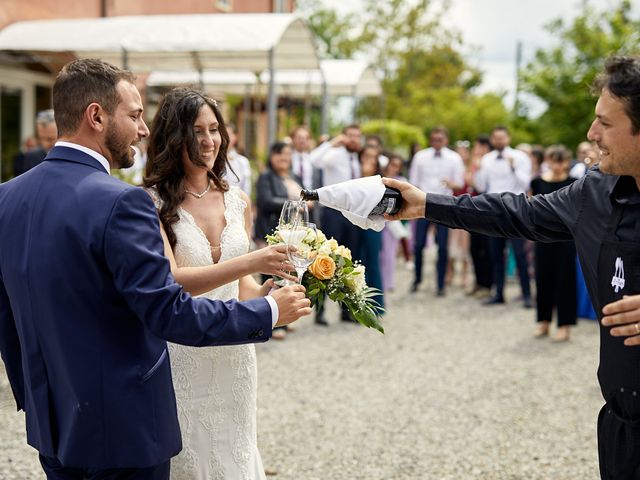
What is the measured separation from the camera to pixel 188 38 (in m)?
11.7

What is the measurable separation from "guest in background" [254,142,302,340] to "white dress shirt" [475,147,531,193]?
3.93 meters

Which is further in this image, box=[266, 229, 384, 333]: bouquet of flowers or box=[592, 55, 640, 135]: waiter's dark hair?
box=[266, 229, 384, 333]: bouquet of flowers

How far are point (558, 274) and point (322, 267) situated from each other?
664 cm

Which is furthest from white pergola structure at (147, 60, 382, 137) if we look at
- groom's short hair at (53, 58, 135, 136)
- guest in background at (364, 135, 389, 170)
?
groom's short hair at (53, 58, 135, 136)

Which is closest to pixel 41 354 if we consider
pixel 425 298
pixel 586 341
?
pixel 586 341

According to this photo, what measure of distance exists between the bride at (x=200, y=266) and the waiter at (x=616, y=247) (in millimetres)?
1365

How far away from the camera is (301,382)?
→ 7156mm

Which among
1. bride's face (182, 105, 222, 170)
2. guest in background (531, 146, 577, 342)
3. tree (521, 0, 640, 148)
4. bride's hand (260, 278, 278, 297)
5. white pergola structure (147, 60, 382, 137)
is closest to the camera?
bride's hand (260, 278, 278, 297)

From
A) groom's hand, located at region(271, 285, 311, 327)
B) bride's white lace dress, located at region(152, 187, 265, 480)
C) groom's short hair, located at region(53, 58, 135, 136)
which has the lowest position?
bride's white lace dress, located at region(152, 187, 265, 480)

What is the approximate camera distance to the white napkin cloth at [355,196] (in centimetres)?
311

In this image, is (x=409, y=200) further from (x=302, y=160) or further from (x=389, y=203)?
(x=302, y=160)

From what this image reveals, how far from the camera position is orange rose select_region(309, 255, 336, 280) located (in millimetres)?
3086

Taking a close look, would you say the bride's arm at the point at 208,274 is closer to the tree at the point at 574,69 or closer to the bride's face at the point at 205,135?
the bride's face at the point at 205,135

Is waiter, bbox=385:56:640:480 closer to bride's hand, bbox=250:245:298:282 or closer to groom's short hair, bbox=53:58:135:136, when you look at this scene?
bride's hand, bbox=250:245:298:282
